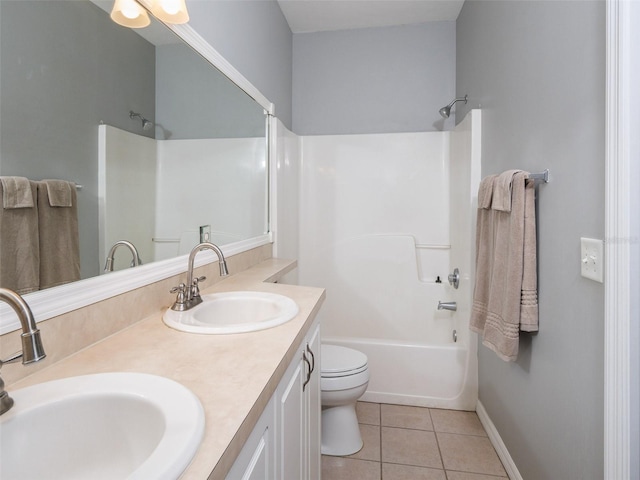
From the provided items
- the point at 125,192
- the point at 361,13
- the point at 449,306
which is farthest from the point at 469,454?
the point at 361,13

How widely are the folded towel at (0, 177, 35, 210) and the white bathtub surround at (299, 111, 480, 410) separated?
1.93 metres

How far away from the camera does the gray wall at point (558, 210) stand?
3.33 feet

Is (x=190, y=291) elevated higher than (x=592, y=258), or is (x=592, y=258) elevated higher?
(x=592, y=258)

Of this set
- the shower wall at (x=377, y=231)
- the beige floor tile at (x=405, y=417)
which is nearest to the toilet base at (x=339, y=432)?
the beige floor tile at (x=405, y=417)

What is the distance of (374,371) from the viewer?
231 cm

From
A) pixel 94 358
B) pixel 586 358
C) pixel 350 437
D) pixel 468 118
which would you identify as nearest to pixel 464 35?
pixel 468 118

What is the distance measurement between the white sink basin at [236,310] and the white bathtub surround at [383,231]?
1170 millimetres

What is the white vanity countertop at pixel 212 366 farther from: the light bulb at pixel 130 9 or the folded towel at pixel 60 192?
the light bulb at pixel 130 9

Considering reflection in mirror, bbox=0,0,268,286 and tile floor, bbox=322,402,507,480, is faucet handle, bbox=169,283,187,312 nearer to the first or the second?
reflection in mirror, bbox=0,0,268,286

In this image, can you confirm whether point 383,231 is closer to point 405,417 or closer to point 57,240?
point 405,417

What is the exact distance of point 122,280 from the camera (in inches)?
40.0

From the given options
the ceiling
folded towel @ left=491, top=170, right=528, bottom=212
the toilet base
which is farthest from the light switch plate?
the ceiling

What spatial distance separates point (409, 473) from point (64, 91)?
1.96m

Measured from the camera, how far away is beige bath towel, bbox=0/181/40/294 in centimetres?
71
